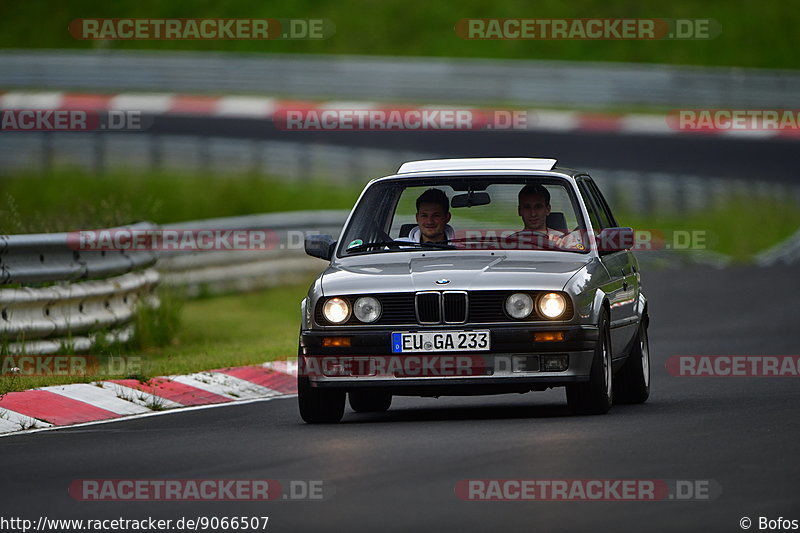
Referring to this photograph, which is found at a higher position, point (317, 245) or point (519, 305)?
point (317, 245)

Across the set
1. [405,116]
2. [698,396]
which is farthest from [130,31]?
[698,396]

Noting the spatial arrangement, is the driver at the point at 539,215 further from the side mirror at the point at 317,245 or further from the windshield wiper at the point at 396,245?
the side mirror at the point at 317,245

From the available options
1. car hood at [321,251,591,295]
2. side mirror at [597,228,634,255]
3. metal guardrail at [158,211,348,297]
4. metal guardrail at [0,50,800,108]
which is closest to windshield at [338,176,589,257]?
side mirror at [597,228,634,255]

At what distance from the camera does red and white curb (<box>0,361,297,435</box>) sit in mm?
11508

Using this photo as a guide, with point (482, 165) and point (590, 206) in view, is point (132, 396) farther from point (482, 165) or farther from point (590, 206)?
point (590, 206)

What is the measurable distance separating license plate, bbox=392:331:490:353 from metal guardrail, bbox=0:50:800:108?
1129 inches

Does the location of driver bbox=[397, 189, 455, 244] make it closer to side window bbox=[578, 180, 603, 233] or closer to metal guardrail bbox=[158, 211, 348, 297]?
side window bbox=[578, 180, 603, 233]

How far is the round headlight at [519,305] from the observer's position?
1066 centimetres

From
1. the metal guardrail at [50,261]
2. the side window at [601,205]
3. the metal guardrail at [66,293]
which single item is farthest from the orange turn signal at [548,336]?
the metal guardrail at [50,261]

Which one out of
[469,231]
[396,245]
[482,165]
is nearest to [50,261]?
[396,245]

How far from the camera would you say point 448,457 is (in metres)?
9.02

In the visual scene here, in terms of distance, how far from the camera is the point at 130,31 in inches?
2023

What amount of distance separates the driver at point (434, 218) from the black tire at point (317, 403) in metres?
1.31

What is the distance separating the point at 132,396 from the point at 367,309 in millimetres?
2394
